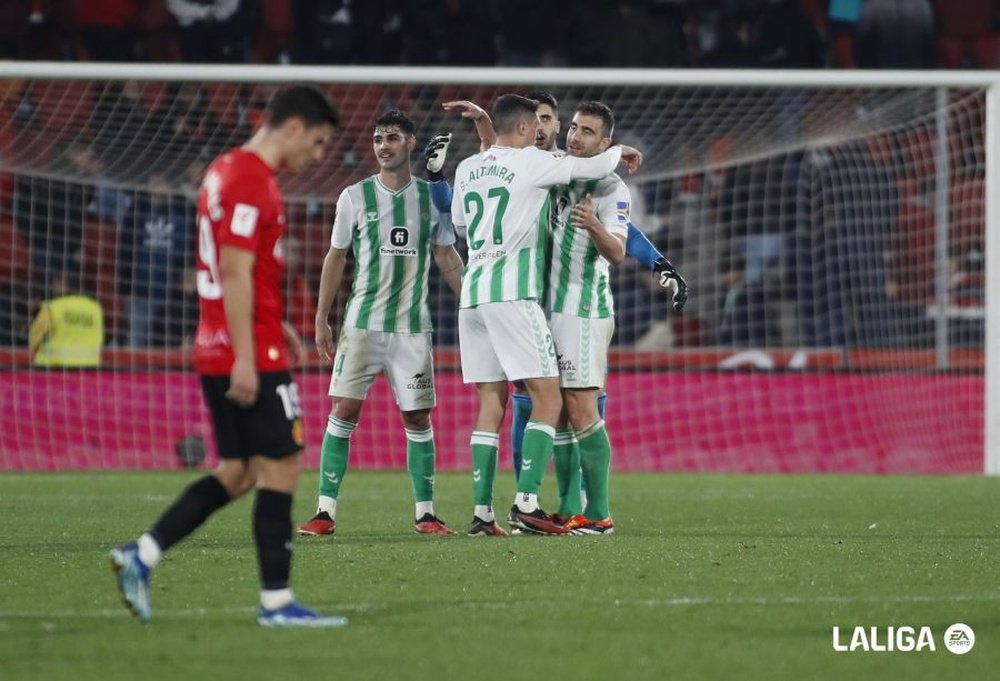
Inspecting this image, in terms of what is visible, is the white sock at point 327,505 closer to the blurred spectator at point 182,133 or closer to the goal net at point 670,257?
the goal net at point 670,257

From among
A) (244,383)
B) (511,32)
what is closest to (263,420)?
(244,383)

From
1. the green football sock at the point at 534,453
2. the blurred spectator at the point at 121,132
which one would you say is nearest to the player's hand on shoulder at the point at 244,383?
the green football sock at the point at 534,453

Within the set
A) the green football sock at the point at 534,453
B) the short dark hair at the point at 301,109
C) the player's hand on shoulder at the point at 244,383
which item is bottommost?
the green football sock at the point at 534,453

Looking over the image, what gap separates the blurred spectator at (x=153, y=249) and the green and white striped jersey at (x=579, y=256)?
708cm

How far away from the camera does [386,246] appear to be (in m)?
8.40

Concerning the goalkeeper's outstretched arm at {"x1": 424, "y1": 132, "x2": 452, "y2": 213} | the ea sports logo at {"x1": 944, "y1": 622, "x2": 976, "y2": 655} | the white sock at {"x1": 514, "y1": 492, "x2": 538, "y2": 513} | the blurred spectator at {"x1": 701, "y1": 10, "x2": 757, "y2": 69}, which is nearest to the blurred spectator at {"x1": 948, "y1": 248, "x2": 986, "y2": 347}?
the blurred spectator at {"x1": 701, "y1": 10, "x2": 757, "y2": 69}

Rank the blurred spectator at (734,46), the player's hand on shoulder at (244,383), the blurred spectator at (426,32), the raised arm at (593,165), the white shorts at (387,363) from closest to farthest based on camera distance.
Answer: the player's hand on shoulder at (244,383), the raised arm at (593,165), the white shorts at (387,363), the blurred spectator at (426,32), the blurred spectator at (734,46)

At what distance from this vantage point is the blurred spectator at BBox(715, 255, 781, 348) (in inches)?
625

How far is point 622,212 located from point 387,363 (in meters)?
1.42

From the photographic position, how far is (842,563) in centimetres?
671

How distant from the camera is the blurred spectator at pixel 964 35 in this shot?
19031mm

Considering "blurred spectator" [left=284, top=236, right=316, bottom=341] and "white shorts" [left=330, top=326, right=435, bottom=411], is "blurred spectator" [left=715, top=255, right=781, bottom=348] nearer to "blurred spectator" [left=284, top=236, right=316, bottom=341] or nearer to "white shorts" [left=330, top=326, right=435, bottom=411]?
"blurred spectator" [left=284, top=236, right=316, bottom=341]

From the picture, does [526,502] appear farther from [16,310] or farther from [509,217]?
[16,310]

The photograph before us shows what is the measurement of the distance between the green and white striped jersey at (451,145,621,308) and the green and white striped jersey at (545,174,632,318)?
0.32 meters
